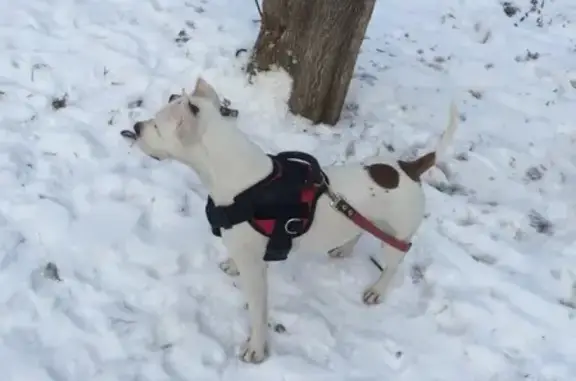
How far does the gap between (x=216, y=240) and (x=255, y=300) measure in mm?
674

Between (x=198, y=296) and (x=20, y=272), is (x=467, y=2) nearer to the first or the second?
(x=198, y=296)

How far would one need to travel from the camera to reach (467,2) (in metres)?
6.26

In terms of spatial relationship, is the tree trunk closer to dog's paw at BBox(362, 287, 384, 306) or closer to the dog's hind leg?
the dog's hind leg

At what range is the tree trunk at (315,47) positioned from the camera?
4.20 m

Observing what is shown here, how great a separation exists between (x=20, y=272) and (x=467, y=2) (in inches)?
170

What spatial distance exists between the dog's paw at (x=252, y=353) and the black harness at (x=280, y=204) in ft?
1.35

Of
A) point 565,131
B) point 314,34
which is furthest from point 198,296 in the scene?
point 565,131

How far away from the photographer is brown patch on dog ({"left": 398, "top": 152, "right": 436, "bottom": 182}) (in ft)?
10.7

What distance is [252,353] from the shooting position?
10.8 feet

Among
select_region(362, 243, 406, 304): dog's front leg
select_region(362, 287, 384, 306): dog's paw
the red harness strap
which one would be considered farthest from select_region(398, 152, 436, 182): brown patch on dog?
select_region(362, 287, 384, 306): dog's paw

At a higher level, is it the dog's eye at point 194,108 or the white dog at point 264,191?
the dog's eye at point 194,108

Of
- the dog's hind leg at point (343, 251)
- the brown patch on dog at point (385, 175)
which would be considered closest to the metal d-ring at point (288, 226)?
the brown patch on dog at point (385, 175)

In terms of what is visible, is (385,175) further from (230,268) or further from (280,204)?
(230,268)

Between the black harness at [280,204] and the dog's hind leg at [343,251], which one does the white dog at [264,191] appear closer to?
the black harness at [280,204]
